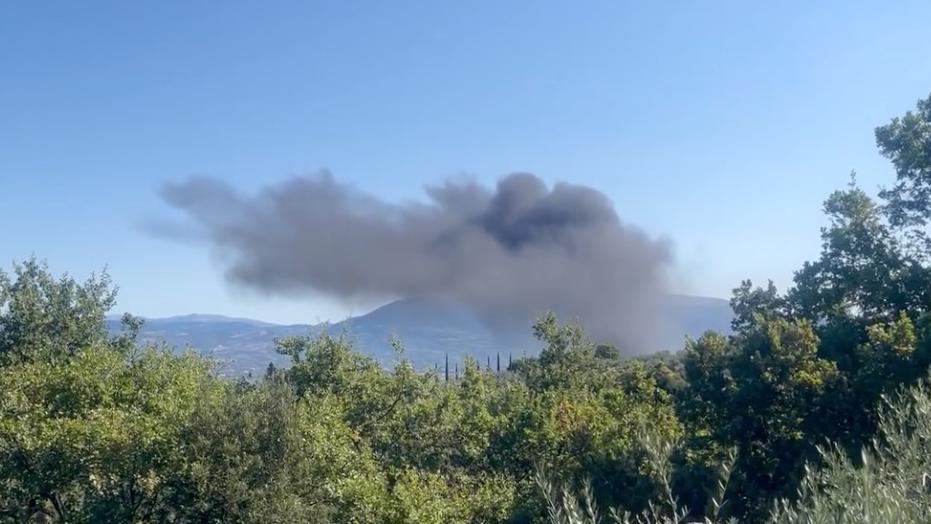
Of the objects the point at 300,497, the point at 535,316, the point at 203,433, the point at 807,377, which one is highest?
the point at 535,316

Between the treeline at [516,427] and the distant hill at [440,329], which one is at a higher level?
the distant hill at [440,329]

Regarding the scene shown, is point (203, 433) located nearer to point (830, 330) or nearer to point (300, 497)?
point (300, 497)

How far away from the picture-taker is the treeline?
57.8 ft

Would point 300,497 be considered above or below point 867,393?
below

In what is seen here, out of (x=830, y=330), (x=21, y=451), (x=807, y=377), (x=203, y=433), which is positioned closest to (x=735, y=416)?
(x=807, y=377)

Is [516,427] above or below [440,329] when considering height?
below

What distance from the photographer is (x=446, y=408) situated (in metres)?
26.3

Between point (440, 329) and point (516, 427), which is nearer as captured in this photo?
point (516, 427)

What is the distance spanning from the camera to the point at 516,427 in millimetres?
23672

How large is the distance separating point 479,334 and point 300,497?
372ft

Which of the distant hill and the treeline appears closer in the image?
the treeline

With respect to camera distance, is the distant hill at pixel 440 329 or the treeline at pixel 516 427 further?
the distant hill at pixel 440 329

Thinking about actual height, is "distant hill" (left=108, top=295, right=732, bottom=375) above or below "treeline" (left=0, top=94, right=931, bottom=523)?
above

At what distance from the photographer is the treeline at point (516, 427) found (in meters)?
17.6
